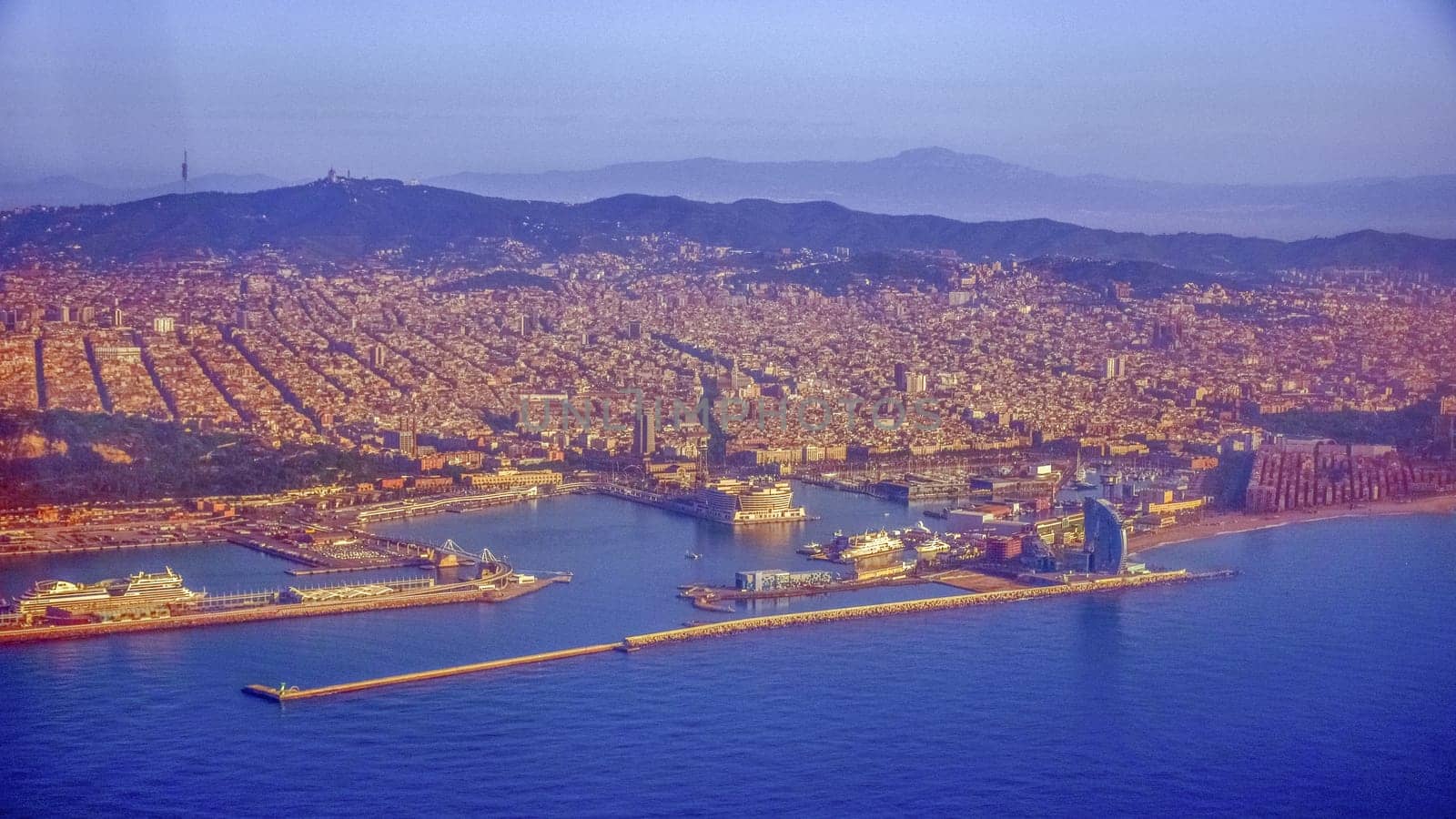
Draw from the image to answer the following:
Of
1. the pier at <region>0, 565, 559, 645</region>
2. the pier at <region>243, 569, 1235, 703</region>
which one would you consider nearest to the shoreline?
the pier at <region>243, 569, 1235, 703</region>

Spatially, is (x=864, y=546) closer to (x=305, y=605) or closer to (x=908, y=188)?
(x=305, y=605)

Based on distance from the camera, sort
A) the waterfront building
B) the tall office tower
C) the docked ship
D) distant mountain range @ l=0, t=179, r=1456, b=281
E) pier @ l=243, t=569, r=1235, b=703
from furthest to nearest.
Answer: distant mountain range @ l=0, t=179, r=1456, b=281 → the tall office tower → the docked ship → the waterfront building → pier @ l=243, t=569, r=1235, b=703

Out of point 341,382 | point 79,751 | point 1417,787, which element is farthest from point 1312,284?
point 79,751

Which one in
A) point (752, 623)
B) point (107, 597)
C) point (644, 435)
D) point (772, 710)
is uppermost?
point (644, 435)

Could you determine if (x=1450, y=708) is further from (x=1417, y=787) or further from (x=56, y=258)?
(x=56, y=258)

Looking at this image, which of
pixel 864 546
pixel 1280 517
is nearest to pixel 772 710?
pixel 864 546

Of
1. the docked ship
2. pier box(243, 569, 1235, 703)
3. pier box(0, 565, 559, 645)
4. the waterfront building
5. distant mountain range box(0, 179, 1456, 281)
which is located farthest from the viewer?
distant mountain range box(0, 179, 1456, 281)

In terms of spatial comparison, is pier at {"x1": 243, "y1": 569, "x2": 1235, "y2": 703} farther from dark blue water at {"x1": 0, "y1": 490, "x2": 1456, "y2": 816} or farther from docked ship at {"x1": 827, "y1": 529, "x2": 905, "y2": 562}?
docked ship at {"x1": 827, "y1": 529, "x2": 905, "y2": 562}
